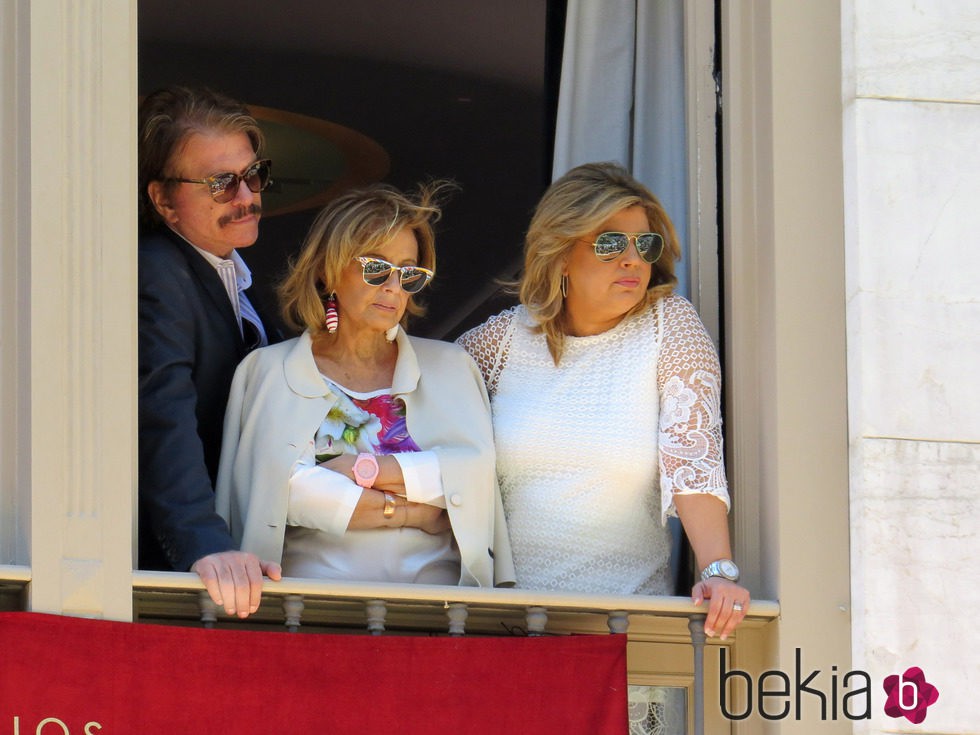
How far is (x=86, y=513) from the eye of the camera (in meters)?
4.45

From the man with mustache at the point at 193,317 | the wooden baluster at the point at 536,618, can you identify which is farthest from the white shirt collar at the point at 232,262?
the wooden baluster at the point at 536,618

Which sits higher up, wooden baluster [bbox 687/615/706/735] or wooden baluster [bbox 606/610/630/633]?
wooden baluster [bbox 606/610/630/633]

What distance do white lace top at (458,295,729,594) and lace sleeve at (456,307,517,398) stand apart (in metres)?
0.16

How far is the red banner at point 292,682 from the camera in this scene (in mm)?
4281

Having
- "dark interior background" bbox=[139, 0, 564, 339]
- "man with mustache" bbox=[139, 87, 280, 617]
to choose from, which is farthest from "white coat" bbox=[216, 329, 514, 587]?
"dark interior background" bbox=[139, 0, 564, 339]

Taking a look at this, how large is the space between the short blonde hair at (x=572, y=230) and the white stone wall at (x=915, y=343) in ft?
1.79

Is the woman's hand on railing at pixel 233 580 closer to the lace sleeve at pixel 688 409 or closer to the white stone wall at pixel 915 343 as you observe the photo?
the lace sleeve at pixel 688 409

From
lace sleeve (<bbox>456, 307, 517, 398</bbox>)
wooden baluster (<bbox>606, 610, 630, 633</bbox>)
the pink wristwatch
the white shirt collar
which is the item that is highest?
the white shirt collar

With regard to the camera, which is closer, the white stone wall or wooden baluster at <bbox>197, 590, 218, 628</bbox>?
wooden baluster at <bbox>197, 590, 218, 628</bbox>

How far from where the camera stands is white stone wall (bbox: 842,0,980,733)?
15.2 feet

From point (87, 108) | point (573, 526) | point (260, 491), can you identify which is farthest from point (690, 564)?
point (87, 108)

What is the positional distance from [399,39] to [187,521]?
3.99 meters

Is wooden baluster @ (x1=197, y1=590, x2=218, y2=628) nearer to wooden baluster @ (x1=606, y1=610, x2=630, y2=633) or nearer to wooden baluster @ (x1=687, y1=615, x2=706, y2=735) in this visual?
wooden baluster @ (x1=606, y1=610, x2=630, y2=633)

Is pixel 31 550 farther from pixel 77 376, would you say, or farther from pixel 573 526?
pixel 573 526
